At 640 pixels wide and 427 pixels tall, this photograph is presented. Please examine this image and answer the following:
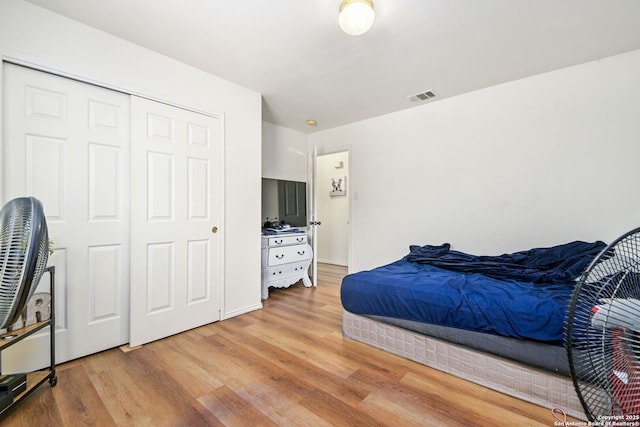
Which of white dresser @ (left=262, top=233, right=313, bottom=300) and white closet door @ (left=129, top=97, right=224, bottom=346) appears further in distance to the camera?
white dresser @ (left=262, top=233, right=313, bottom=300)

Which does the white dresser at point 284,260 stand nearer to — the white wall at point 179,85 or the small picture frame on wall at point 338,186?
the white wall at point 179,85

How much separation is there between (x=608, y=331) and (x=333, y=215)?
199 inches

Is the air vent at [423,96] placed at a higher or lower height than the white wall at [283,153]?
higher

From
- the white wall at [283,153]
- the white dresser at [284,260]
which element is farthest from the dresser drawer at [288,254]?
the white wall at [283,153]

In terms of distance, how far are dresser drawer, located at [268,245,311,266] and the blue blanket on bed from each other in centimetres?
167

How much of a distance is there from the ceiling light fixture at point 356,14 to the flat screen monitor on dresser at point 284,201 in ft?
7.31

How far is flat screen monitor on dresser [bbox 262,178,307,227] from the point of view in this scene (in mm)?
3621

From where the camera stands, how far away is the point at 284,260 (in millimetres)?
3547

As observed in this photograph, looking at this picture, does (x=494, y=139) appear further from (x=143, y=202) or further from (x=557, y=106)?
(x=143, y=202)

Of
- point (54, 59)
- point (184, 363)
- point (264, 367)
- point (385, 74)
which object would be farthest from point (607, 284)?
point (54, 59)

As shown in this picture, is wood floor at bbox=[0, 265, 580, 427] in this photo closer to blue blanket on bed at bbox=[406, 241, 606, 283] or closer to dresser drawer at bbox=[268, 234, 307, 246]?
blue blanket on bed at bbox=[406, 241, 606, 283]

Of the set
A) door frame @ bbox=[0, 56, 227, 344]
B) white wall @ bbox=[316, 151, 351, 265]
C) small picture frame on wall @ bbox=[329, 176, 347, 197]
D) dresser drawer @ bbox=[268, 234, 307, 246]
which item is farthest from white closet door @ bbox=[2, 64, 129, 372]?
small picture frame on wall @ bbox=[329, 176, 347, 197]

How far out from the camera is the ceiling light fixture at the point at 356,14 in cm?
156

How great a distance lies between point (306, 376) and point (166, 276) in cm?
147
